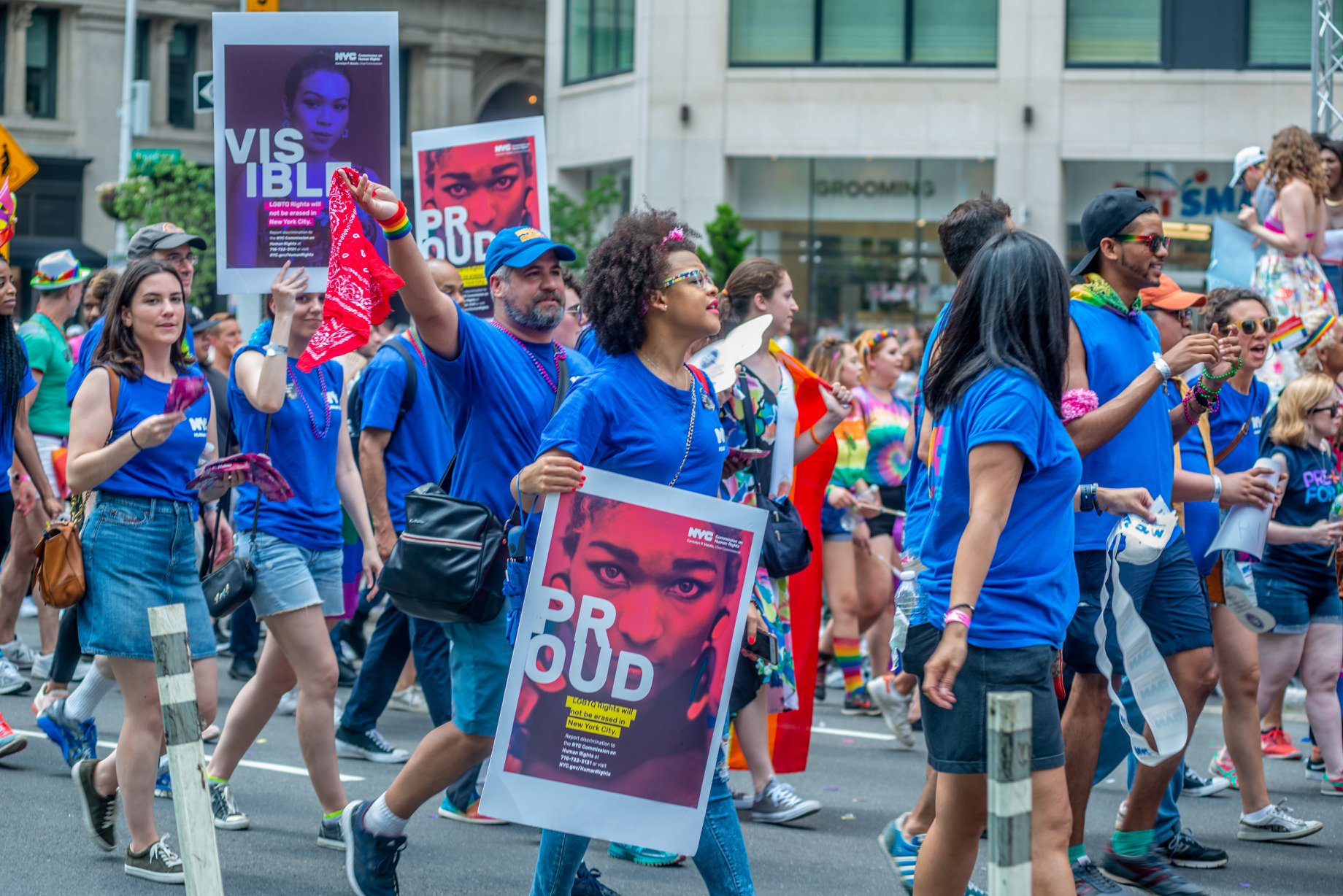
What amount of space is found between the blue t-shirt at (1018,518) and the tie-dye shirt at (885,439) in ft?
19.0

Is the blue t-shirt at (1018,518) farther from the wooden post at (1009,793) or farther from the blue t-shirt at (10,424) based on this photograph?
the blue t-shirt at (10,424)

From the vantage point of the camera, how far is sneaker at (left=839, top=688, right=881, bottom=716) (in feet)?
31.8

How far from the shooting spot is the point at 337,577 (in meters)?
6.47

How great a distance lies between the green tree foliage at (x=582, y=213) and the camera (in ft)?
93.8

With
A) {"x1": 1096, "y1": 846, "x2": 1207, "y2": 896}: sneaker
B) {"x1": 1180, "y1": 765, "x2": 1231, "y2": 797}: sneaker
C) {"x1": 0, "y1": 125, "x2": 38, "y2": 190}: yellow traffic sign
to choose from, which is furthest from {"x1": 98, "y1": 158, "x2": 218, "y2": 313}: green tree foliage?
{"x1": 1096, "y1": 846, "x2": 1207, "y2": 896}: sneaker

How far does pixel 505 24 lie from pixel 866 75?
21400 mm

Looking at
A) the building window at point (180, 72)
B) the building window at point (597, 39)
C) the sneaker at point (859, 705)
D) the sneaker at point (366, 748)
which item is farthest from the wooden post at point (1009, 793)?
the building window at point (180, 72)

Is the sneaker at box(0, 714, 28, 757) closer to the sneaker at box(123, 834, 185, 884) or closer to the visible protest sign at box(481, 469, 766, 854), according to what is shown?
the sneaker at box(123, 834, 185, 884)

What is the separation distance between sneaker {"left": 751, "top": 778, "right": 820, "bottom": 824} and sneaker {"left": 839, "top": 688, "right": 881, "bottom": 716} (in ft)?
9.65

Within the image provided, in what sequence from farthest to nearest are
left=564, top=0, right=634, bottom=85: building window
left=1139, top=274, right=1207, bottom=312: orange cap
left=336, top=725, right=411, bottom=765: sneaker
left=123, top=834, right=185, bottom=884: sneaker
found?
left=564, top=0, right=634, bottom=85: building window < left=336, top=725, right=411, bottom=765: sneaker < left=1139, top=274, right=1207, bottom=312: orange cap < left=123, top=834, right=185, bottom=884: sneaker

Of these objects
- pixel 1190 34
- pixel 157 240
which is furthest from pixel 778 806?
pixel 1190 34

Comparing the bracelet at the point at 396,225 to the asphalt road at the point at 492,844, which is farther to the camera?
the asphalt road at the point at 492,844

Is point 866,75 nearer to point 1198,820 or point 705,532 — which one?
point 1198,820

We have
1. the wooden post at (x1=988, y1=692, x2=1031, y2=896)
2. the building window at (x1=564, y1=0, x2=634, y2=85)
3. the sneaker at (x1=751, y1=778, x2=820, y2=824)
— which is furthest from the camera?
the building window at (x1=564, y1=0, x2=634, y2=85)
